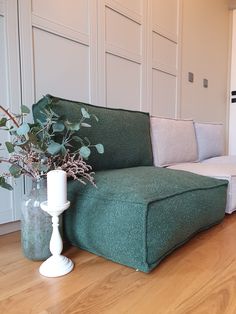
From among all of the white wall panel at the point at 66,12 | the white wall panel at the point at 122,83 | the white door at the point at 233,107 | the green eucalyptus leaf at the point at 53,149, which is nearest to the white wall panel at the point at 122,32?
the white wall panel at the point at 122,83

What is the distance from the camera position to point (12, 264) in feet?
A: 3.68

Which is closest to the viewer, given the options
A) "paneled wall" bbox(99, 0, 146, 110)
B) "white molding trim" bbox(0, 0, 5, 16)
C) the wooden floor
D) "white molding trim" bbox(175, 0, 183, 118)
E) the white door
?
the wooden floor

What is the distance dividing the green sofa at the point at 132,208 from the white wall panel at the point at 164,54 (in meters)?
1.18

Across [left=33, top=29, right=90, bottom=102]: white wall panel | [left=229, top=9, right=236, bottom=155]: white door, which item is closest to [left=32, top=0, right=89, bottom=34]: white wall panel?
[left=33, top=29, right=90, bottom=102]: white wall panel

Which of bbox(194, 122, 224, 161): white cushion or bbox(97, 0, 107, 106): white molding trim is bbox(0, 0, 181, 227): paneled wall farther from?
bbox(194, 122, 224, 161): white cushion

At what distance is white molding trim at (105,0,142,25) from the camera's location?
77.9 inches

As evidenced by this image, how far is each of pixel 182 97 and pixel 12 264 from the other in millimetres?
2330

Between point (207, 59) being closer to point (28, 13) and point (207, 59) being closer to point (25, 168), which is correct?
point (28, 13)

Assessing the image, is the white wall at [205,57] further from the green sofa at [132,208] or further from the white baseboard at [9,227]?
the white baseboard at [9,227]

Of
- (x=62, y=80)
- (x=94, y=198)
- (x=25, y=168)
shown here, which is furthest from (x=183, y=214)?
(x=62, y=80)

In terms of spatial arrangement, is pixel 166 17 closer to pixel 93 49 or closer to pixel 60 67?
pixel 93 49

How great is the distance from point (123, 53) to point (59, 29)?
0.62 m

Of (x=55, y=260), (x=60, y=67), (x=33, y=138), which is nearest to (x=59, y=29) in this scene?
(x=60, y=67)

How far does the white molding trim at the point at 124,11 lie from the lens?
6.49ft
